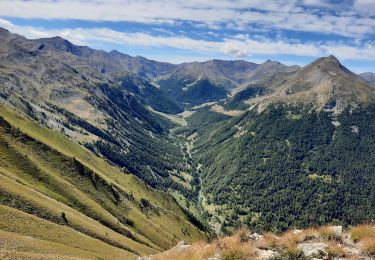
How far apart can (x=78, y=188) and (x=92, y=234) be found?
2104 inches

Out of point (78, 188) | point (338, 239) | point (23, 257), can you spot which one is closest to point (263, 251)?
point (338, 239)

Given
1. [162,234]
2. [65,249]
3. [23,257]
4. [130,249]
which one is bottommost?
[162,234]

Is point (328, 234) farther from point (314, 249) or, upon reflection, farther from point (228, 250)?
point (228, 250)

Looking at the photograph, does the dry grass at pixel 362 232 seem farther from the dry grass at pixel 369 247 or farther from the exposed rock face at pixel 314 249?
the exposed rock face at pixel 314 249

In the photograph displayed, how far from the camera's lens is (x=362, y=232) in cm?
3219

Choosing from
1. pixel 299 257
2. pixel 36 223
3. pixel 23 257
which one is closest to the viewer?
pixel 299 257

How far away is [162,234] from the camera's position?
586 ft

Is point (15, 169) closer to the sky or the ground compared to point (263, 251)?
closer to the ground

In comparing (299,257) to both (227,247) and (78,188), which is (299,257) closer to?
(227,247)

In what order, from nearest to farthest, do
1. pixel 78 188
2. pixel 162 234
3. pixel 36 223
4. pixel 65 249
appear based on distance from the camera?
pixel 65 249, pixel 36 223, pixel 78 188, pixel 162 234

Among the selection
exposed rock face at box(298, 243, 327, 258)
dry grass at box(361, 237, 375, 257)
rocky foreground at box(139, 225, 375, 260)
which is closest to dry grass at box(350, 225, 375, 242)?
rocky foreground at box(139, 225, 375, 260)

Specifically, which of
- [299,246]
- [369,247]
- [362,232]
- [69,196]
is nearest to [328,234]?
[362,232]

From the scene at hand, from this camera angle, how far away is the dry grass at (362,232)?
31.9 m

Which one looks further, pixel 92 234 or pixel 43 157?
pixel 43 157
